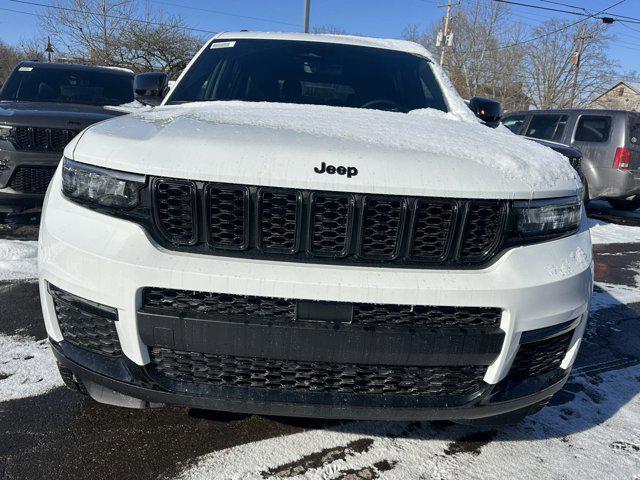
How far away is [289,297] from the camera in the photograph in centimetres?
161

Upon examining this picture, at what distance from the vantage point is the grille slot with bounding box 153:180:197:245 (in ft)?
5.40

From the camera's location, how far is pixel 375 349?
166 cm

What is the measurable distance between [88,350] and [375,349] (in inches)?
40.5

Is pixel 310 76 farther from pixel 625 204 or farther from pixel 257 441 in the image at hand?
pixel 625 204

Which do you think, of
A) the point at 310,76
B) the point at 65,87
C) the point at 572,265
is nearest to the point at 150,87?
the point at 310,76

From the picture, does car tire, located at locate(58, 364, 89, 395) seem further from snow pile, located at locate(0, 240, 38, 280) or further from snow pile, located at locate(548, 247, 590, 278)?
snow pile, located at locate(0, 240, 38, 280)

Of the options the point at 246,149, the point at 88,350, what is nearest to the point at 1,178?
the point at 88,350

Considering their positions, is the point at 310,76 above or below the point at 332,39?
below

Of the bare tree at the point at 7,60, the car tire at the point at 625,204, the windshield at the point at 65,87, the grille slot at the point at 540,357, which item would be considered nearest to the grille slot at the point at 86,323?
the grille slot at the point at 540,357

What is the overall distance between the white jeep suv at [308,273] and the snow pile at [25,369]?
72 centimetres

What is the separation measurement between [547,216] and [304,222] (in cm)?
91

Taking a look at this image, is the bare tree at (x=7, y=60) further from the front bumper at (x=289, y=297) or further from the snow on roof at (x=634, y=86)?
the snow on roof at (x=634, y=86)

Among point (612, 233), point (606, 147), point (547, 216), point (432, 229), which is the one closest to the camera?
point (432, 229)

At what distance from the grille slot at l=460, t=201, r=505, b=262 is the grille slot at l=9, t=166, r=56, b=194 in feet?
13.9
